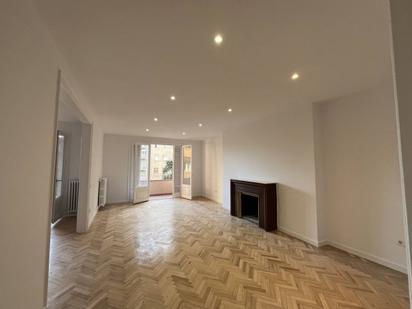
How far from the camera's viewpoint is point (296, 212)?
377cm

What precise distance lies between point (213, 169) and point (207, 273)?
526 centimetres

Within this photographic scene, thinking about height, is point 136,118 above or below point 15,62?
above

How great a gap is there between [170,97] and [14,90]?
87.9 inches

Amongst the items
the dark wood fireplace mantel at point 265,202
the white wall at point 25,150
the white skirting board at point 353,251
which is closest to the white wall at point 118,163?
the dark wood fireplace mantel at point 265,202

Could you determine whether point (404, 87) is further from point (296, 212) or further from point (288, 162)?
point (296, 212)

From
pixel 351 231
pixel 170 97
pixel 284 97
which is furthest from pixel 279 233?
pixel 170 97

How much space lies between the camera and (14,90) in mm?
1133

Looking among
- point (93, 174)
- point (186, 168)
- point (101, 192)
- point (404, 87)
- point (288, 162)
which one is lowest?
point (101, 192)

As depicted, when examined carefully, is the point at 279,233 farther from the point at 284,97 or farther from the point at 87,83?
the point at 87,83

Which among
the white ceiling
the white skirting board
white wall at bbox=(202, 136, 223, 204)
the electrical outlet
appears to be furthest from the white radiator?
the electrical outlet

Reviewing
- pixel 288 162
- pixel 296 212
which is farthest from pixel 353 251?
pixel 288 162

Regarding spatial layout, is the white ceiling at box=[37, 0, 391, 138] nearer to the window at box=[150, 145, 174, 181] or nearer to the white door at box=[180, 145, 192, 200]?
the white door at box=[180, 145, 192, 200]

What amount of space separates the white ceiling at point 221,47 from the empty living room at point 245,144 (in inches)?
0.7

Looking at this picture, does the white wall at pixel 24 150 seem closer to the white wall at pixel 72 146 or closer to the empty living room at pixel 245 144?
the empty living room at pixel 245 144
